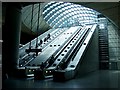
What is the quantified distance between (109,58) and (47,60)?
50.6 ft

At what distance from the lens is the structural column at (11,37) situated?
16625 mm

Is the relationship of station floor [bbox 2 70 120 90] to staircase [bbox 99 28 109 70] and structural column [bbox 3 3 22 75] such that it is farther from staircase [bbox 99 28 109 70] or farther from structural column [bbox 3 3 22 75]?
staircase [bbox 99 28 109 70]

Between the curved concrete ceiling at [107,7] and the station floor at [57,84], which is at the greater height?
the curved concrete ceiling at [107,7]

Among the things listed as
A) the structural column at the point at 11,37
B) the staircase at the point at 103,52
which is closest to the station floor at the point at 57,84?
the structural column at the point at 11,37

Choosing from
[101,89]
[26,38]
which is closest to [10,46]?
[101,89]

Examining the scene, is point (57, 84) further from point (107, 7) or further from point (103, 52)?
point (103, 52)

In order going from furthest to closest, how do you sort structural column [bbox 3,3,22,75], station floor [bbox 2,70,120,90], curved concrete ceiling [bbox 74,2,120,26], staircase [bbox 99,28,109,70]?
staircase [bbox 99,28,109,70] < curved concrete ceiling [bbox 74,2,120,26] < structural column [bbox 3,3,22,75] < station floor [bbox 2,70,120,90]

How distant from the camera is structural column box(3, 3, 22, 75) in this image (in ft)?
54.5

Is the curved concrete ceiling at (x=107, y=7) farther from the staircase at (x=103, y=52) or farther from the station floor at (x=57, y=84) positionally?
the staircase at (x=103, y=52)

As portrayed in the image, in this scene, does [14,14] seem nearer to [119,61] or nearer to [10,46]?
[10,46]

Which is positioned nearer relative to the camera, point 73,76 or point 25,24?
point 73,76

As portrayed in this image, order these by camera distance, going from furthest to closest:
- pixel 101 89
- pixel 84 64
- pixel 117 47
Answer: pixel 117 47 → pixel 84 64 → pixel 101 89

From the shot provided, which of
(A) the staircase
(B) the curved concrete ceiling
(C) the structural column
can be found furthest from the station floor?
(A) the staircase

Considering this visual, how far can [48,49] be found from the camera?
26.5 metres
